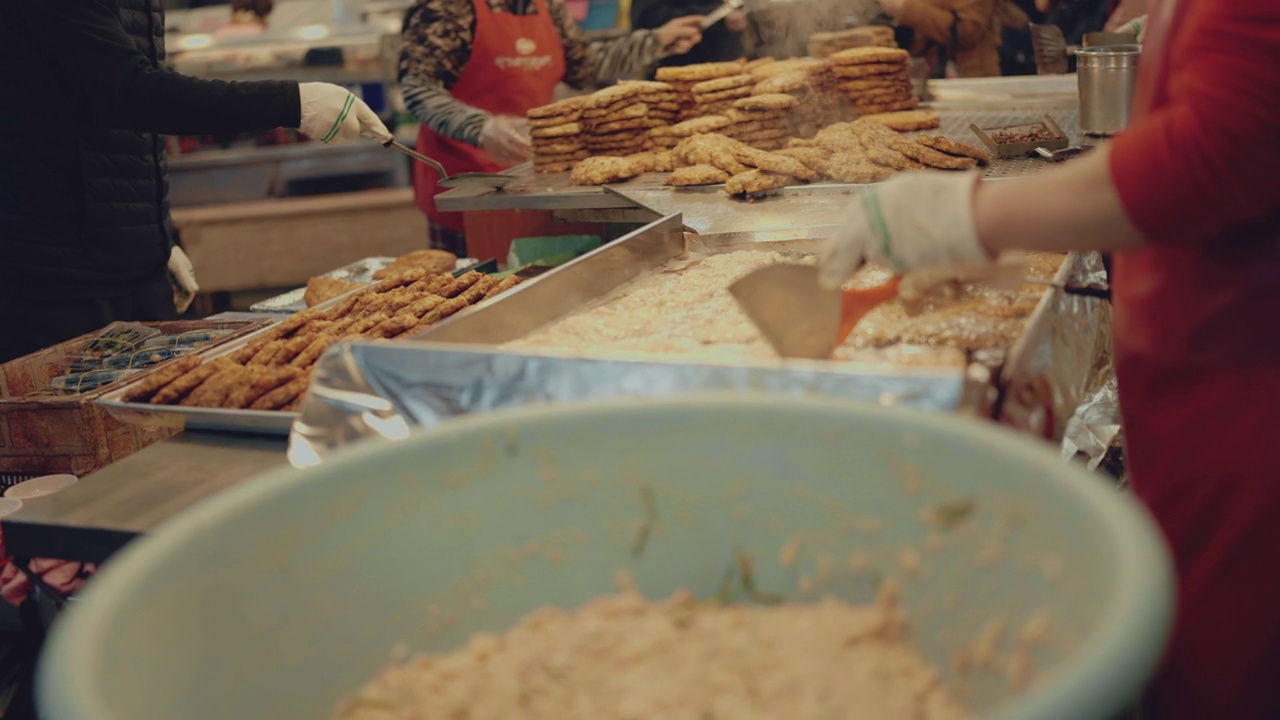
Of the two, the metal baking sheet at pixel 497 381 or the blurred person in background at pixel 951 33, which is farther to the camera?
the blurred person in background at pixel 951 33

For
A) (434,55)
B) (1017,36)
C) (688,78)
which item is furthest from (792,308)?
(1017,36)

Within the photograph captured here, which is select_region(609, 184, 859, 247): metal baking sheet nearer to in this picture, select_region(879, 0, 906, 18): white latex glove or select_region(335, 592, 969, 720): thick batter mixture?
select_region(335, 592, 969, 720): thick batter mixture

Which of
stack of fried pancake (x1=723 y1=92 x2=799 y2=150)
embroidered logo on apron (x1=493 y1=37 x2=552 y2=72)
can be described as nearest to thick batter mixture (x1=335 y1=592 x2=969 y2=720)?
stack of fried pancake (x1=723 y1=92 x2=799 y2=150)

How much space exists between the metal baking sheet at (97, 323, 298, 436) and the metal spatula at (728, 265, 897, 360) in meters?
0.81

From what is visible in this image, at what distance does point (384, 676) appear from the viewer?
1.13m

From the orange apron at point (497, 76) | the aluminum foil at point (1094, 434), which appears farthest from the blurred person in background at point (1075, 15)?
the aluminum foil at point (1094, 434)

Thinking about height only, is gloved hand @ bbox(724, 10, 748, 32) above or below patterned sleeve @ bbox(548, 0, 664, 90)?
above

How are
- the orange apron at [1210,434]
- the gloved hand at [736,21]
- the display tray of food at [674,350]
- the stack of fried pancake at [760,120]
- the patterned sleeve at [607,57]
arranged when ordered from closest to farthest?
1. the display tray of food at [674,350]
2. the orange apron at [1210,434]
3. the stack of fried pancake at [760,120]
4. the patterned sleeve at [607,57]
5. the gloved hand at [736,21]

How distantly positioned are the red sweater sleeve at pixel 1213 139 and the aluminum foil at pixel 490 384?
0.30 m

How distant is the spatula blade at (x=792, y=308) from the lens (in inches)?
65.4

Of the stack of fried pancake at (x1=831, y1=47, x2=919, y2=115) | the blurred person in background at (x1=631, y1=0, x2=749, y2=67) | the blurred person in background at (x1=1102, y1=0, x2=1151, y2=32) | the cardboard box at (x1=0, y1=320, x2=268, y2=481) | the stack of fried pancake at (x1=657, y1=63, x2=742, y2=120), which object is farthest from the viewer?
the blurred person in background at (x1=631, y1=0, x2=749, y2=67)

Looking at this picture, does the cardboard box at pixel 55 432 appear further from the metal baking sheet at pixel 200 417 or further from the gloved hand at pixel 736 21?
the gloved hand at pixel 736 21

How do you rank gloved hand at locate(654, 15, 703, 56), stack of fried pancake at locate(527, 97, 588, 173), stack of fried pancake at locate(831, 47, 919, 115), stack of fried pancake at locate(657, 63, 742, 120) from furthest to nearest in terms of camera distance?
1. gloved hand at locate(654, 15, 703, 56)
2. stack of fried pancake at locate(831, 47, 919, 115)
3. stack of fried pancake at locate(657, 63, 742, 120)
4. stack of fried pancake at locate(527, 97, 588, 173)

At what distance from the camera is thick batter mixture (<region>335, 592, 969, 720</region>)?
99 cm
